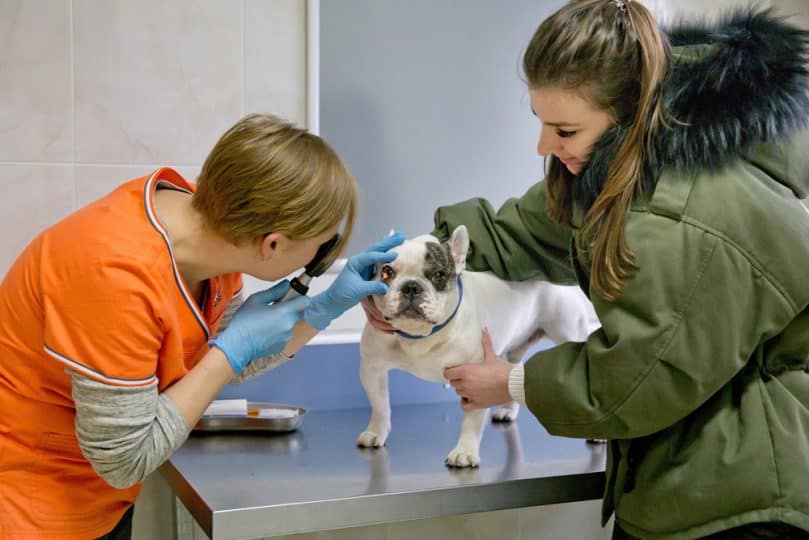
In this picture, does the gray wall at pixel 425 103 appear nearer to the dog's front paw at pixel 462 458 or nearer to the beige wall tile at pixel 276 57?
the beige wall tile at pixel 276 57

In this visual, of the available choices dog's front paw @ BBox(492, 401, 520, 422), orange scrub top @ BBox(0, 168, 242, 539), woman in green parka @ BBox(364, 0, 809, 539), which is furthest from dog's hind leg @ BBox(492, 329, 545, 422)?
orange scrub top @ BBox(0, 168, 242, 539)

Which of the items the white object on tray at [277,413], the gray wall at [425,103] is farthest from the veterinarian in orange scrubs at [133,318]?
the gray wall at [425,103]

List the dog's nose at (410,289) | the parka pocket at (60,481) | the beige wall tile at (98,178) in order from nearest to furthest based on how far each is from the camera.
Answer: the parka pocket at (60,481) < the dog's nose at (410,289) < the beige wall tile at (98,178)

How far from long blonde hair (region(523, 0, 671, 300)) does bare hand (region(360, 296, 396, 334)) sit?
1.46 feet

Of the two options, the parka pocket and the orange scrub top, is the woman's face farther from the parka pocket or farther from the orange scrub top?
the parka pocket

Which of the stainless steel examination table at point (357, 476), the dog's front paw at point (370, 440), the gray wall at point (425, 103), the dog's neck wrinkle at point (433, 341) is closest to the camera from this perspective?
the stainless steel examination table at point (357, 476)

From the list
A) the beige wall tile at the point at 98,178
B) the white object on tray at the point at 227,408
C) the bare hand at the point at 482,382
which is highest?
the beige wall tile at the point at 98,178

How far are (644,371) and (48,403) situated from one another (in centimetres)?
85

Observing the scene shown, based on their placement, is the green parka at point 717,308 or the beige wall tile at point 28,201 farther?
the beige wall tile at point 28,201

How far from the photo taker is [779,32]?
48.1 inches

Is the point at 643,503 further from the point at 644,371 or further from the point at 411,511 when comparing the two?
the point at 411,511

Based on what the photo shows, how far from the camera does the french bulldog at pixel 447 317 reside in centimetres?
151

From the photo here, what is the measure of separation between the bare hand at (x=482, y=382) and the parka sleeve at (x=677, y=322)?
0.23 metres

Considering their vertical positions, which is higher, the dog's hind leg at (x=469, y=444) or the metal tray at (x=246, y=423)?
the dog's hind leg at (x=469, y=444)
